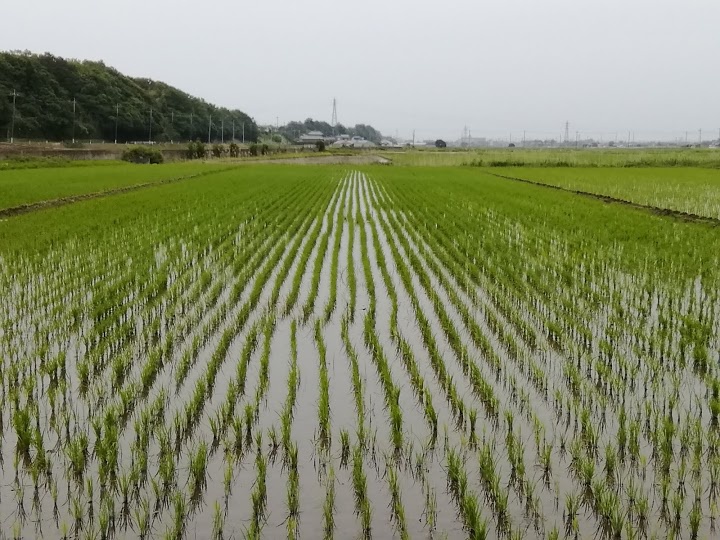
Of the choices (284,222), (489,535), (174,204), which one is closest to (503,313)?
(489,535)

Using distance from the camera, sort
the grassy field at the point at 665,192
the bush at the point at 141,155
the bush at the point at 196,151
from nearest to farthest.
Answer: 1. the grassy field at the point at 665,192
2. the bush at the point at 141,155
3. the bush at the point at 196,151

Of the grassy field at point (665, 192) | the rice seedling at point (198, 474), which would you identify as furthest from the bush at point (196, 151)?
the rice seedling at point (198, 474)

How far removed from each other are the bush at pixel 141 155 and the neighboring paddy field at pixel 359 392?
126ft

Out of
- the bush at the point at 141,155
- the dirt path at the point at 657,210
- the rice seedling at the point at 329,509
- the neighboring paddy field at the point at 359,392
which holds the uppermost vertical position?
the bush at the point at 141,155

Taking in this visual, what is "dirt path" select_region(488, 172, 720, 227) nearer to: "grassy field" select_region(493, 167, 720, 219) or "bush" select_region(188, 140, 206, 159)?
"grassy field" select_region(493, 167, 720, 219)

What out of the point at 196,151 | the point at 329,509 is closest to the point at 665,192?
the point at 329,509

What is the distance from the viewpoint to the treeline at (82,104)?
5084cm

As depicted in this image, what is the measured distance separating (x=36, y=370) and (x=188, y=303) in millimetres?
2215

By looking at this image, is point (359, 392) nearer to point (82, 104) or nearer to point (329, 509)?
point (329, 509)

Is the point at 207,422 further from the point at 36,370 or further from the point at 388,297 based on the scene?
the point at 388,297

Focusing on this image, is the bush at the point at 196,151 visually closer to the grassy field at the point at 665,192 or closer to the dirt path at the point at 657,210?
the grassy field at the point at 665,192

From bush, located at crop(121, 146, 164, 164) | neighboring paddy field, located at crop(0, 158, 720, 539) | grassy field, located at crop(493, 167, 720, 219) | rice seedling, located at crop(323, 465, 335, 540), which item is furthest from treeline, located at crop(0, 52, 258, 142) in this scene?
rice seedling, located at crop(323, 465, 335, 540)

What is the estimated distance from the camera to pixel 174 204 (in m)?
17.0

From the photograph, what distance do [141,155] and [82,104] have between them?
15402mm
